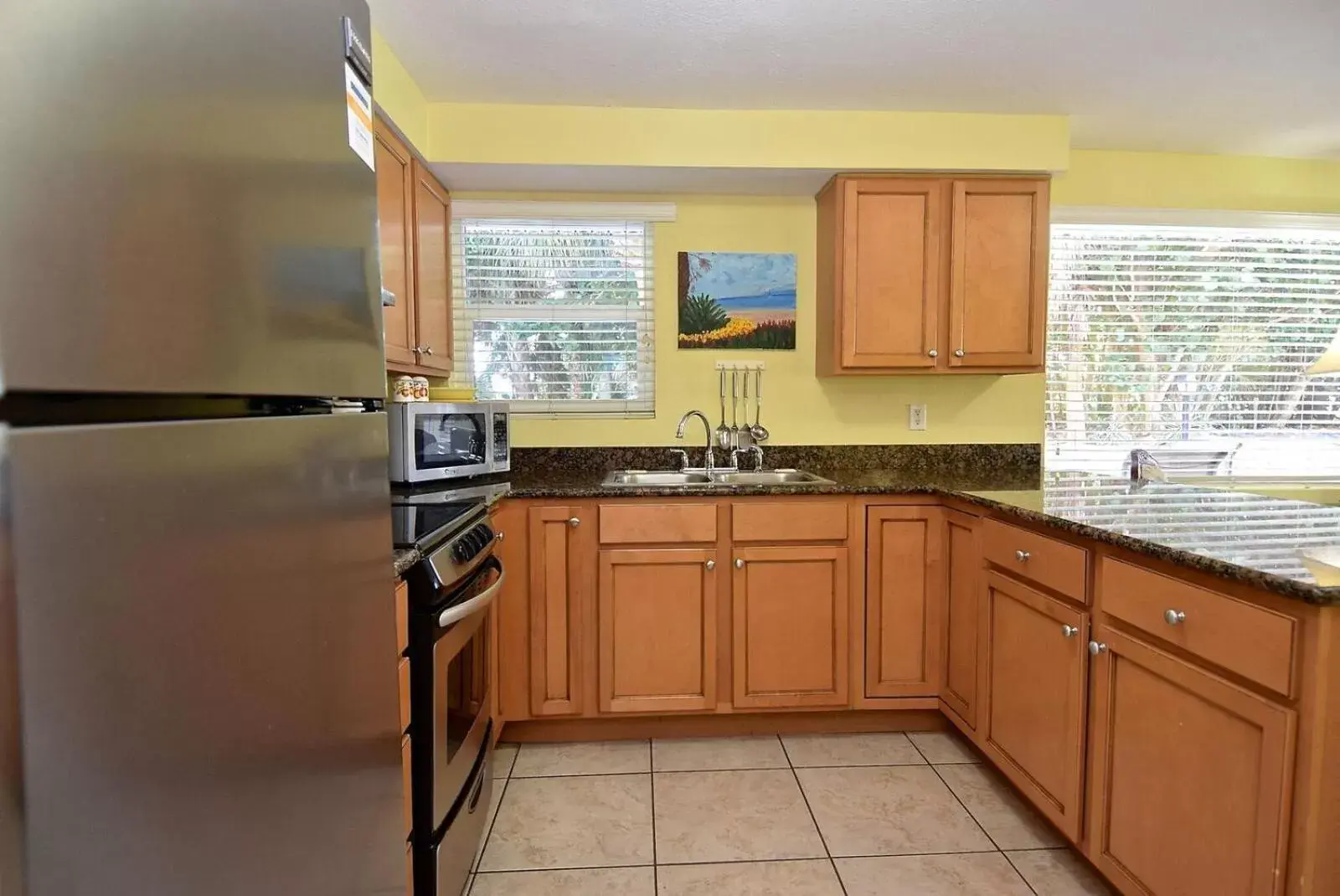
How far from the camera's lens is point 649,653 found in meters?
2.31

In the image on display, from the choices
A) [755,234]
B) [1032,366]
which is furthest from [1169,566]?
[755,234]

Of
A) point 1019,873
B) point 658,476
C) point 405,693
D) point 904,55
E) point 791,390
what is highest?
point 904,55

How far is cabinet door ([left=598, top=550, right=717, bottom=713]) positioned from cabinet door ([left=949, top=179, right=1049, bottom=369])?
138 centimetres

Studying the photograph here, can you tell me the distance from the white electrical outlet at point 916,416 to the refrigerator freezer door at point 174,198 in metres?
2.56

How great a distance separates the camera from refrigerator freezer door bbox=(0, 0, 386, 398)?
1.31ft

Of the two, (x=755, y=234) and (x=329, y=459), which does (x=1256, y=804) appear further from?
(x=755, y=234)

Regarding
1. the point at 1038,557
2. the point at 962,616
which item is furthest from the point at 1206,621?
the point at 962,616

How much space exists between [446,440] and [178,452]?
1772 millimetres

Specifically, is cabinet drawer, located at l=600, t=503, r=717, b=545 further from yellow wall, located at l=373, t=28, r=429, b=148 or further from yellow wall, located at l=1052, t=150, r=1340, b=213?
yellow wall, located at l=1052, t=150, r=1340, b=213

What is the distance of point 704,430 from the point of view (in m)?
2.87

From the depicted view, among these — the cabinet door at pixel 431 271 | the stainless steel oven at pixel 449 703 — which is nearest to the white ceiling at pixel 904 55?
the cabinet door at pixel 431 271

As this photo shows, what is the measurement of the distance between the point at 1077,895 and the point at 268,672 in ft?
6.34

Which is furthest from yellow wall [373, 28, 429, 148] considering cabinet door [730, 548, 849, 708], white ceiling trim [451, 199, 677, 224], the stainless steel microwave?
cabinet door [730, 548, 849, 708]

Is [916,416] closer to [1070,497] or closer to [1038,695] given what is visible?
[1070,497]
